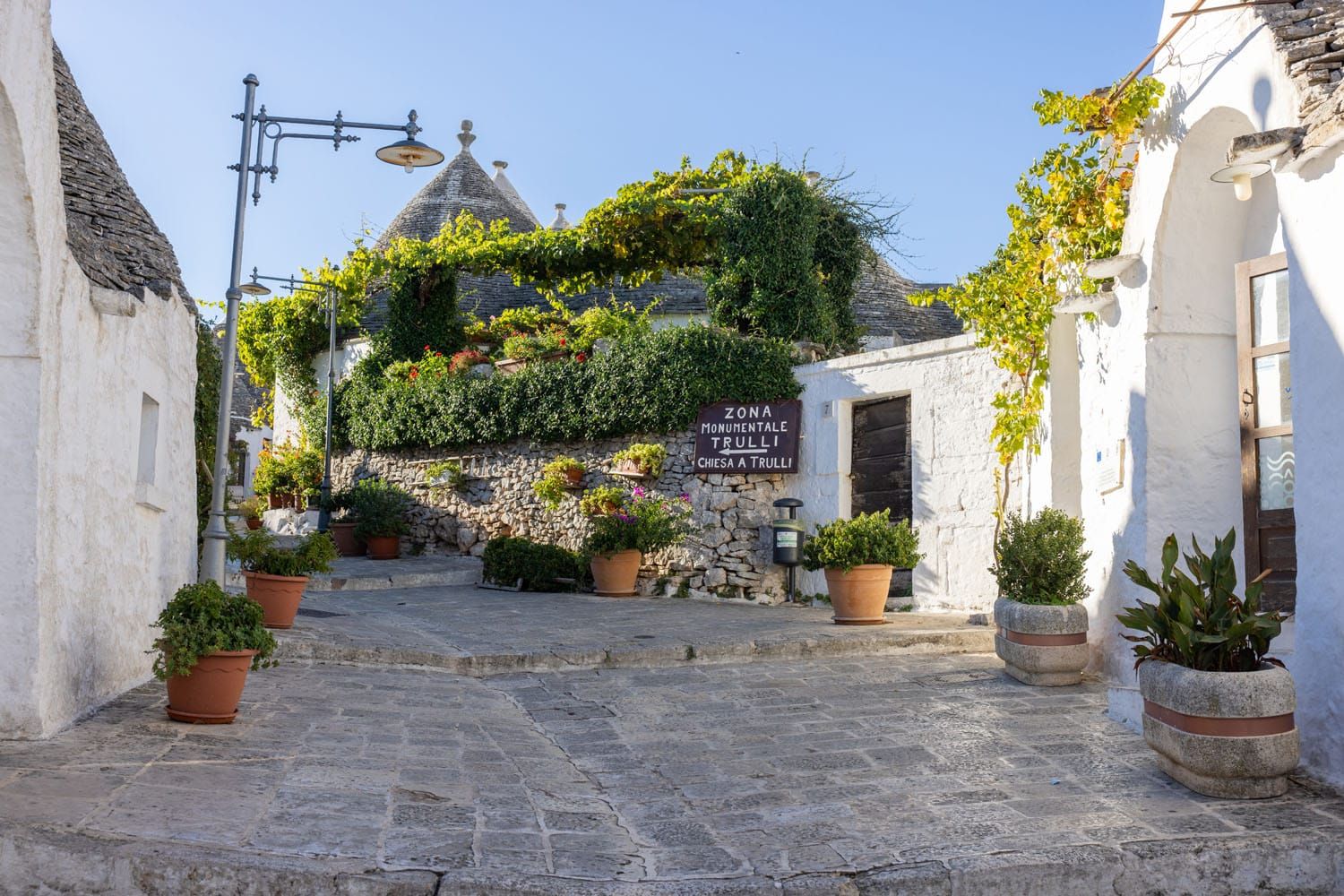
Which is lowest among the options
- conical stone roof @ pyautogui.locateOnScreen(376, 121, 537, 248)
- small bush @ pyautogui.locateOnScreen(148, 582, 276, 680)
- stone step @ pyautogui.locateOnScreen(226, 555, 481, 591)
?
stone step @ pyautogui.locateOnScreen(226, 555, 481, 591)

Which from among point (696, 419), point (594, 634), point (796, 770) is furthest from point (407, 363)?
point (796, 770)

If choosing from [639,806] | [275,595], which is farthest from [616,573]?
[639,806]

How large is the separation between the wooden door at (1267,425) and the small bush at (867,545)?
4.12 m

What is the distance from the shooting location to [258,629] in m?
5.89

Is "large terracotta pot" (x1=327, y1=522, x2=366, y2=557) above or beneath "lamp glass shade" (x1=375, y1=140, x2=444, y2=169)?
beneath

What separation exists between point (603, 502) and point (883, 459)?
3791 mm

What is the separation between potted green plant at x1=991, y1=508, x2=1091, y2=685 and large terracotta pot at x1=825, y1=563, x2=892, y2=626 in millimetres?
2656

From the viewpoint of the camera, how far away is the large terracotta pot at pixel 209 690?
5664mm

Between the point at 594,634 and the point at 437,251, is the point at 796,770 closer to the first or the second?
the point at 594,634

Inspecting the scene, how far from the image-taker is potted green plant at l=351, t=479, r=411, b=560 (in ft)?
57.4

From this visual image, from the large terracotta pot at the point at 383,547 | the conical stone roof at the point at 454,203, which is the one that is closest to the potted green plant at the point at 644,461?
the large terracotta pot at the point at 383,547

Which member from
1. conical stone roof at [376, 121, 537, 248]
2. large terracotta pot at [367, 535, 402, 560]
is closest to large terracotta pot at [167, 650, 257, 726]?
large terracotta pot at [367, 535, 402, 560]

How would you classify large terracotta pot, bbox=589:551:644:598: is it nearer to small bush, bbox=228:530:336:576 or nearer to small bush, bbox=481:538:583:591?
small bush, bbox=481:538:583:591

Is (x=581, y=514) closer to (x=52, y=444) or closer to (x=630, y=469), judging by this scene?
(x=630, y=469)
